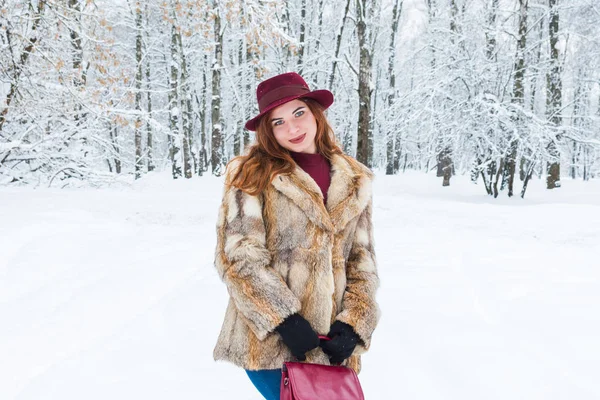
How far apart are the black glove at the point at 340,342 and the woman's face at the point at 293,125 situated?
80 centimetres

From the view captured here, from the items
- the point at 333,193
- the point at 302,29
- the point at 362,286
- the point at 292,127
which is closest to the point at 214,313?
the point at 362,286

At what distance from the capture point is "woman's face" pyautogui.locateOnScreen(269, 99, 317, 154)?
1807 millimetres

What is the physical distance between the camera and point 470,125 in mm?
12047

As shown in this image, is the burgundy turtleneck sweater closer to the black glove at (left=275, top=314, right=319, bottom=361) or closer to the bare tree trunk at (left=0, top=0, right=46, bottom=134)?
the black glove at (left=275, top=314, right=319, bottom=361)

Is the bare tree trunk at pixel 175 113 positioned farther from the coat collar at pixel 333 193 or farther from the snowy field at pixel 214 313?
the coat collar at pixel 333 193

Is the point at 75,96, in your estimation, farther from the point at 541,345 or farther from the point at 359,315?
the point at 541,345

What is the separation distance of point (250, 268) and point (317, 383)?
1.62ft

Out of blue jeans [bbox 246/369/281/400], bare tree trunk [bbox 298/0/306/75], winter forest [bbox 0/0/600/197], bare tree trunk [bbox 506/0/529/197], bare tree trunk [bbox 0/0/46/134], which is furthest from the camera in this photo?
bare tree trunk [bbox 298/0/306/75]

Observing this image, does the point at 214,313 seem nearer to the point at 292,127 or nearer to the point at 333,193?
the point at 333,193

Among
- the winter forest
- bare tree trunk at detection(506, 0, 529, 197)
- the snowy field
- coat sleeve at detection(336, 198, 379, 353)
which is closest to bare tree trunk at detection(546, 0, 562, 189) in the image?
the winter forest

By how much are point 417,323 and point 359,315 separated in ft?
6.70

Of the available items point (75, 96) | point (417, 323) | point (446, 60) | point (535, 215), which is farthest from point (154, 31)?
point (417, 323)

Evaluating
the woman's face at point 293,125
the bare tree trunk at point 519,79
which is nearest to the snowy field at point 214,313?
the woman's face at point 293,125

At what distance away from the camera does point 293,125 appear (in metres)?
1.80
